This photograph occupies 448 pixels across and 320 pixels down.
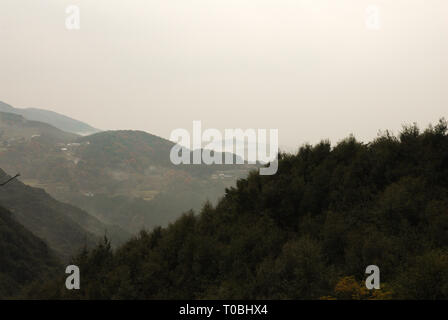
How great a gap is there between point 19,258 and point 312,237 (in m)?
57.9

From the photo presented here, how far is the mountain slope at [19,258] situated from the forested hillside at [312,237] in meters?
28.3

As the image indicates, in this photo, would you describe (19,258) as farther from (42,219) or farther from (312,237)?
(42,219)

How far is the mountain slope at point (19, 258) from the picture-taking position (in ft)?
146

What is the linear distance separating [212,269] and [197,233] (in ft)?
10.5

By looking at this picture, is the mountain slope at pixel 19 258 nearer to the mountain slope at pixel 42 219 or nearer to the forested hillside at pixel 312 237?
the forested hillside at pixel 312 237

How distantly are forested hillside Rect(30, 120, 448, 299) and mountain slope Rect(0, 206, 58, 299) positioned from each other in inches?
1115

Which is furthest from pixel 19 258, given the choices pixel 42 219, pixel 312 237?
pixel 42 219

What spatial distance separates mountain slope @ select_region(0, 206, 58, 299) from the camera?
146 feet

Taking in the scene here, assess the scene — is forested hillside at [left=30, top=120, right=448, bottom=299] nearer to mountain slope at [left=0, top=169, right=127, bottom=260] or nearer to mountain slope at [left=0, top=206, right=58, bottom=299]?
mountain slope at [left=0, top=206, right=58, bottom=299]

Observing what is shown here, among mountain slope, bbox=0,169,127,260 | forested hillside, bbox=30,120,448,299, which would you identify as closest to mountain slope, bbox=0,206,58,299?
forested hillside, bbox=30,120,448,299

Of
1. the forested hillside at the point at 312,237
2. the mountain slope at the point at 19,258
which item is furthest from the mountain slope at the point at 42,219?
the forested hillside at the point at 312,237
